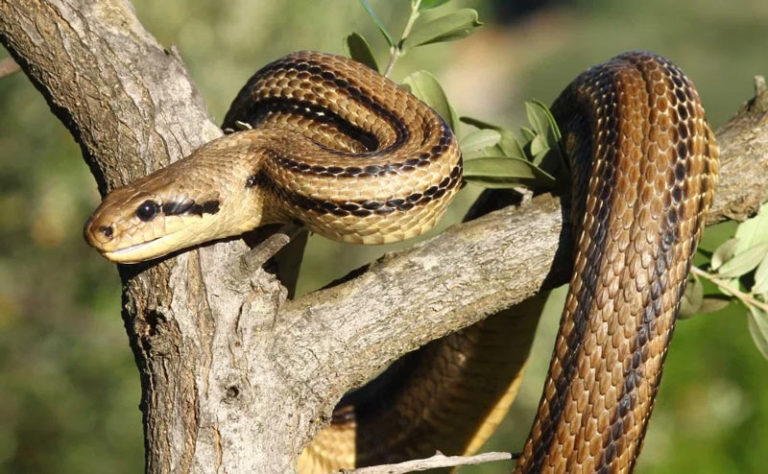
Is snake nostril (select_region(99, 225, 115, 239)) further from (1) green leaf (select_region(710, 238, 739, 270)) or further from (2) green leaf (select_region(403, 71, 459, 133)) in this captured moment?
(1) green leaf (select_region(710, 238, 739, 270))

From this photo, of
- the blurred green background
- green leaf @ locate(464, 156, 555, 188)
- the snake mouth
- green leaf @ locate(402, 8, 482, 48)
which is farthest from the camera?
the blurred green background

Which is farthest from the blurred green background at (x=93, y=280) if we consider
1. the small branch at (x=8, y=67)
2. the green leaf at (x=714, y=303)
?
the green leaf at (x=714, y=303)

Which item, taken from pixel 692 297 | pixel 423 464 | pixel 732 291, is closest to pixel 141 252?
pixel 423 464

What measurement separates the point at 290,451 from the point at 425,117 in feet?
3.80

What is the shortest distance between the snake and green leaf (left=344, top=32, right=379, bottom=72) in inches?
2.3

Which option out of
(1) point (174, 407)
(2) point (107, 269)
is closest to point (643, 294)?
(1) point (174, 407)

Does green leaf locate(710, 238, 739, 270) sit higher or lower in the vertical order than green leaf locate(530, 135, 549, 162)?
lower

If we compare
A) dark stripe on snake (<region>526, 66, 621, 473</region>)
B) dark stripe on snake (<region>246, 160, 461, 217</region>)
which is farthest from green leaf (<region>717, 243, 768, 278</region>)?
dark stripe on snake (<region>246, 160, 461, 217</region>)

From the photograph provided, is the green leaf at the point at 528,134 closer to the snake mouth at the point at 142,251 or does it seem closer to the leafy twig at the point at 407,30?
the leafy twig at the point at 407,30

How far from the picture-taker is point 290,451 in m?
2.47

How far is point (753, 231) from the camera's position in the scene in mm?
2988

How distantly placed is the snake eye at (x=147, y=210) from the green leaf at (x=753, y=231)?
184cm

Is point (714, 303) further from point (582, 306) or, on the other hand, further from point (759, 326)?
point (582, 306)

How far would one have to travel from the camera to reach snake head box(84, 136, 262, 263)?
8.65 feet
